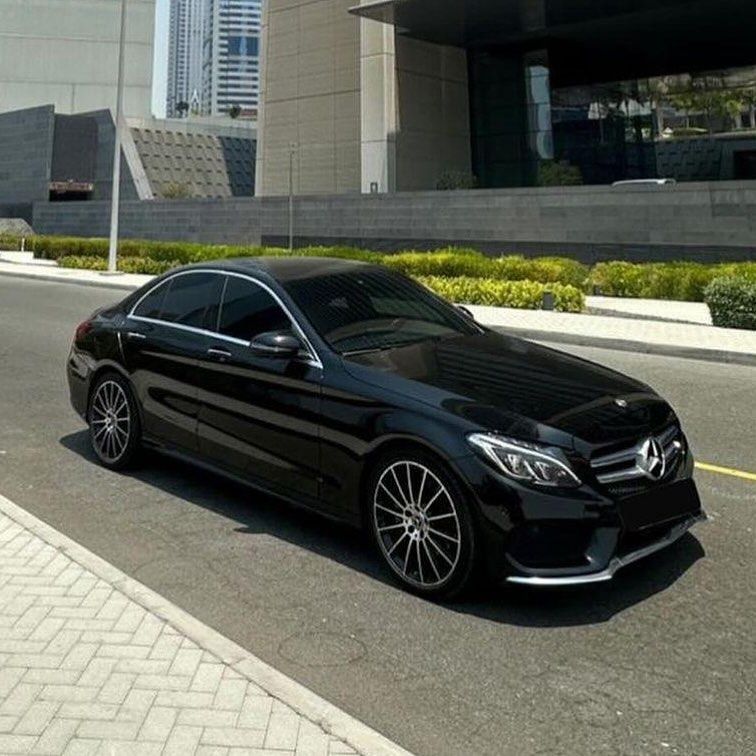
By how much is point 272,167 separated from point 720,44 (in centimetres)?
1936

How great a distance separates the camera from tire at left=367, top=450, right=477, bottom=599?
3725mm

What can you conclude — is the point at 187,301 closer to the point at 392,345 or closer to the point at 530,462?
the point at 392,345

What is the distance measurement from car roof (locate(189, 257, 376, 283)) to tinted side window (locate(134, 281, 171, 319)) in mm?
373

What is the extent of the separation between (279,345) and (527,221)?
20163 millimetres

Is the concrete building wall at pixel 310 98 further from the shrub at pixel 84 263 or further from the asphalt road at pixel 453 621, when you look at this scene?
the asphalt road at pixel 453 621

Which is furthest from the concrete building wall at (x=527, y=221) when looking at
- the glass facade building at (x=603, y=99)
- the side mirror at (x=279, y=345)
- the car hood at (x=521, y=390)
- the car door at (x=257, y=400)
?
the side mirror at (x=279, y=345)

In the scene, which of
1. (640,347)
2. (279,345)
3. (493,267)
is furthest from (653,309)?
(279,345)

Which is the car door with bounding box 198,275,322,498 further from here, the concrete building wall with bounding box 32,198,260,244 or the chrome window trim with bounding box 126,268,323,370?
the concrete building wall with bounding box 32,198,260,244

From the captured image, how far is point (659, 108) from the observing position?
34.9 metres

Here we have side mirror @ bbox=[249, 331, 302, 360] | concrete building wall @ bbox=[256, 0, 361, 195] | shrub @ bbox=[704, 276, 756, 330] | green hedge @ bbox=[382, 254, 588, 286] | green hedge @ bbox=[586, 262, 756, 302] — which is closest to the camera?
side mirror @ bbox=[249, 331, 302, 360]

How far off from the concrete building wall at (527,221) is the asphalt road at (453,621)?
16.0 m

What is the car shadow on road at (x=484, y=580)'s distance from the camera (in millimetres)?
3762

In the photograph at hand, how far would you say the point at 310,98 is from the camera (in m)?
34.6

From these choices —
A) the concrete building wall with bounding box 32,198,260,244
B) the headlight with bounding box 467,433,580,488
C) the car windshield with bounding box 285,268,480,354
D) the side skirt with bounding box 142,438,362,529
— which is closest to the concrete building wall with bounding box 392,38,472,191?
the concrete building wall with bounding box 32,198,260,244
